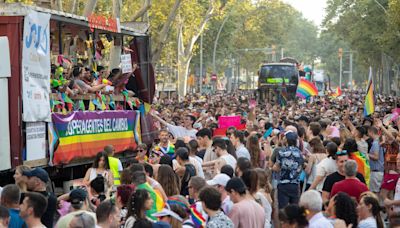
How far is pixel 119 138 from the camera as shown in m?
18.0

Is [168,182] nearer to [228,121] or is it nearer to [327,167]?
[327,167]

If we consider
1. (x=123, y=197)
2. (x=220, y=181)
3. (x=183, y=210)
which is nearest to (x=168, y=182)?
(x=220, y=181)

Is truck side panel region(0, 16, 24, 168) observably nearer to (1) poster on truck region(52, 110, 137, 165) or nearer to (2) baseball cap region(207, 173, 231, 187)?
(1) poster on truck region(52, 110, 137, 165)

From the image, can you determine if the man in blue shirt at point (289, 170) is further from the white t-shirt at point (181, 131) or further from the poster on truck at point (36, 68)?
the white t-shirt at point (181, 131)

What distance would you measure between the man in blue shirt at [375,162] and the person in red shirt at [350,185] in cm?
489

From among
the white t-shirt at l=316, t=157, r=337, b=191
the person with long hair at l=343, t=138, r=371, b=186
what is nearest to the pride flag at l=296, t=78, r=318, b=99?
the person with long hair at l=343, t=138, r=371, b=186

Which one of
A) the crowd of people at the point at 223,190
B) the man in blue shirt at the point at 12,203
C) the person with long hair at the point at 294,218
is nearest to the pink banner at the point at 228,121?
the crowd of people at the point at 223,190

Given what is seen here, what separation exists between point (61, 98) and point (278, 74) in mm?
44360

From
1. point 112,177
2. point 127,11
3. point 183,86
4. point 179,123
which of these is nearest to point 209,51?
point 183,86

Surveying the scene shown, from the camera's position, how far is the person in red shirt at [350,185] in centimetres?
1120

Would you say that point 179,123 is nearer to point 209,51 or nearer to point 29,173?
point 29,173

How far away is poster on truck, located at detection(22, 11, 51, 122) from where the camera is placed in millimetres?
13766

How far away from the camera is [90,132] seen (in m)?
16.5

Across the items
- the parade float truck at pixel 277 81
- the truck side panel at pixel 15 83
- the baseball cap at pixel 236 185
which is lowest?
the parade float truck at pixel 277 81
